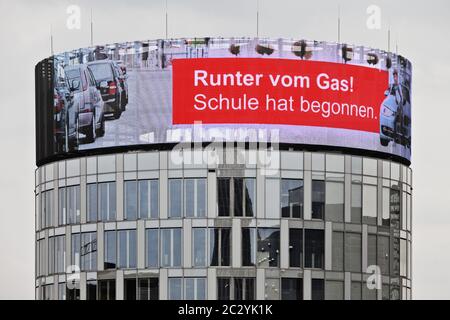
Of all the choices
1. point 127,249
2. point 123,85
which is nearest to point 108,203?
point 127,249

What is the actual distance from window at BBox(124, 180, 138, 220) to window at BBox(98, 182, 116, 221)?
121cm

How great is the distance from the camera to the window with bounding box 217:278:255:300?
Answer: 438 feet

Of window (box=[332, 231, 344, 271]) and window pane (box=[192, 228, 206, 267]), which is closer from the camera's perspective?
window pane (box=[192, 228, 206, 267])

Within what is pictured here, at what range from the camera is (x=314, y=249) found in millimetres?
136000

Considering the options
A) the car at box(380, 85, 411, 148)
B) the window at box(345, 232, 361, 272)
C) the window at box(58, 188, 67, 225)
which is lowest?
the window at box(345, 232, 361, 272)

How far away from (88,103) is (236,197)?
14532 millimetres

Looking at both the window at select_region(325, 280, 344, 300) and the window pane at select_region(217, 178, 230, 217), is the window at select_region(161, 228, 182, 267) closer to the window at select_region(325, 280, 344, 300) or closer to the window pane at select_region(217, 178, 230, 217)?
the window pane at select_region(217, 178, 230, 217)

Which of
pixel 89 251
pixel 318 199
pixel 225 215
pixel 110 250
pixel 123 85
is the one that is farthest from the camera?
pixel 89 251

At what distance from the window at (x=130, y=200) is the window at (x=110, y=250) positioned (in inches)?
78.6

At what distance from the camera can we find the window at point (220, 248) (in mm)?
134375

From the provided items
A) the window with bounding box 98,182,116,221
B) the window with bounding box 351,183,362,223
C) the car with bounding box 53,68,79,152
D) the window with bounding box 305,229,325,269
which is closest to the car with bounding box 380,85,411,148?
the window with bounding box 351,183,362,223

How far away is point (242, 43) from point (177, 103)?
7137 mm

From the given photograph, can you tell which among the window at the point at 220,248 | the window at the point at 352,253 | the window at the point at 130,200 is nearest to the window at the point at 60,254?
the window at the point at 130,200

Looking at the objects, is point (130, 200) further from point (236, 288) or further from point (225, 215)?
point (236, 288)
